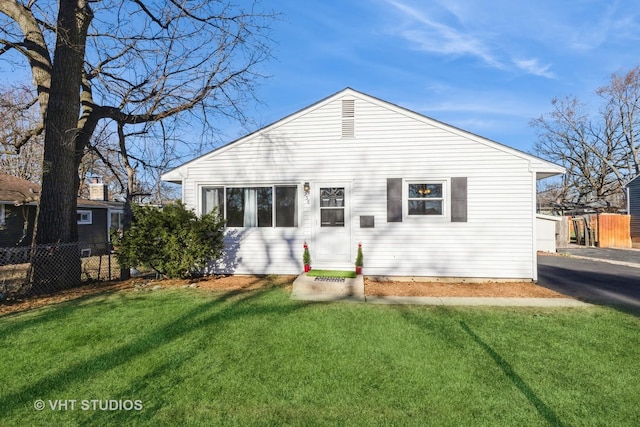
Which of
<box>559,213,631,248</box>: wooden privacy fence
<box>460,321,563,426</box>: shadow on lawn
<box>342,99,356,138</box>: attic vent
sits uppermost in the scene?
<box>342,99,356,138</box>: attic vent

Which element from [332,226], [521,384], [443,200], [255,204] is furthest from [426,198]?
[521,384]

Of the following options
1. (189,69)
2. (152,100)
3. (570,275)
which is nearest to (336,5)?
(189,69)

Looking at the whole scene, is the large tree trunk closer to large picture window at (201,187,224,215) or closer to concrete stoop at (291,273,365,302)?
large picture window at (201,187,224,215)

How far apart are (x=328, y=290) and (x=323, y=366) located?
3226mm

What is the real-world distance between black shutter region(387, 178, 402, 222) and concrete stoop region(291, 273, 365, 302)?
Result: 6.14 ft

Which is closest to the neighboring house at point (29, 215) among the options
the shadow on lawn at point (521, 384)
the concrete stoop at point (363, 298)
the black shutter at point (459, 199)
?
the concrete stoop at point (363, 298)

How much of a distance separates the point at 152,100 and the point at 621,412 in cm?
1067

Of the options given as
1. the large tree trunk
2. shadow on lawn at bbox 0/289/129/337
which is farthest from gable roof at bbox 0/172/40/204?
shadow on lawn at bbox 0/289/129/337

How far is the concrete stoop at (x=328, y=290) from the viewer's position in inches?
247

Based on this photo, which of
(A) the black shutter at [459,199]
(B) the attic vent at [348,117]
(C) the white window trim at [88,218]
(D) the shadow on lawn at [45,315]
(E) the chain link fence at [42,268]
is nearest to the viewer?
(D) the shadow on lawn at [45,315]

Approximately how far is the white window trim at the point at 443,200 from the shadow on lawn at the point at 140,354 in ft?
11.8

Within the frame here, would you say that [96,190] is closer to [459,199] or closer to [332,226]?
[332,226]

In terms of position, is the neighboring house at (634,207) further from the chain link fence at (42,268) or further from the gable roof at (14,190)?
the gable roof at (14,190)

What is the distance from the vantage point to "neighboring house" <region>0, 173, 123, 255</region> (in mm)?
13703
